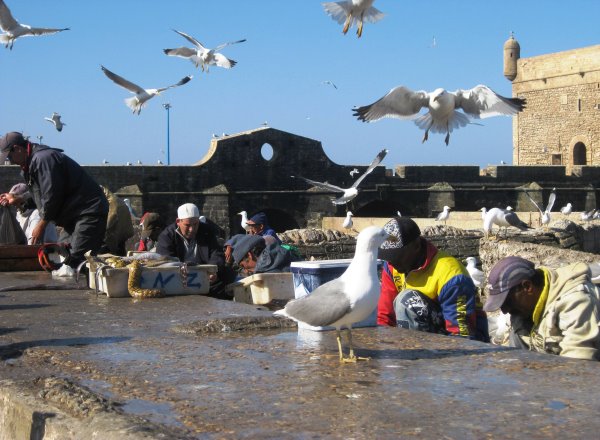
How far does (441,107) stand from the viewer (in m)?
9.87

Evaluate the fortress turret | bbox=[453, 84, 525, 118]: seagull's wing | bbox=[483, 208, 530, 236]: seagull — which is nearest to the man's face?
bbox=[453, 84, 525, 118]: seagull's wing

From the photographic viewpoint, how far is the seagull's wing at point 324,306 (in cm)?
374

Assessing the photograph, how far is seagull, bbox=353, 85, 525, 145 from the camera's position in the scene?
9.77m

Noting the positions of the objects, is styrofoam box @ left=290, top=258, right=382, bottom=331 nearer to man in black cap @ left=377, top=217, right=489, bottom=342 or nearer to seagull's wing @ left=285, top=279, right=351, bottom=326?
man in black cap @ left=377, top=217, right=489, bottom=342

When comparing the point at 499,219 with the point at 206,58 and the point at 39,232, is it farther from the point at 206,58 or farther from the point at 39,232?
the point at 39,232

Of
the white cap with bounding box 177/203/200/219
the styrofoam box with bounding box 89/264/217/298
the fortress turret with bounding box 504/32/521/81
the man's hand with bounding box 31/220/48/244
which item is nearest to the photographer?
the styrofoam box with bounding box 89/264/217/298

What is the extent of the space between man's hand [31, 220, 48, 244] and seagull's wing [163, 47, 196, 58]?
22.1 ft

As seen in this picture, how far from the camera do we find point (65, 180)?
6.73 meters

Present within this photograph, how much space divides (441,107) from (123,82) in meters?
5.54

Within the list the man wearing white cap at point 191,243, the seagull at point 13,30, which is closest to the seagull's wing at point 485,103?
the man wearing white cap at point 191,243

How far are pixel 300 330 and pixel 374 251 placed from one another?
3.17ft

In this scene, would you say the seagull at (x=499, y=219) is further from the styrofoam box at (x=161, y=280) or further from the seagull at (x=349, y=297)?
the seagull at (x=349, y=297)

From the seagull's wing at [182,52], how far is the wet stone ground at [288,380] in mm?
9367

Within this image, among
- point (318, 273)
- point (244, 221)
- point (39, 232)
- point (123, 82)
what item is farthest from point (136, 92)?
point (318, 273)
